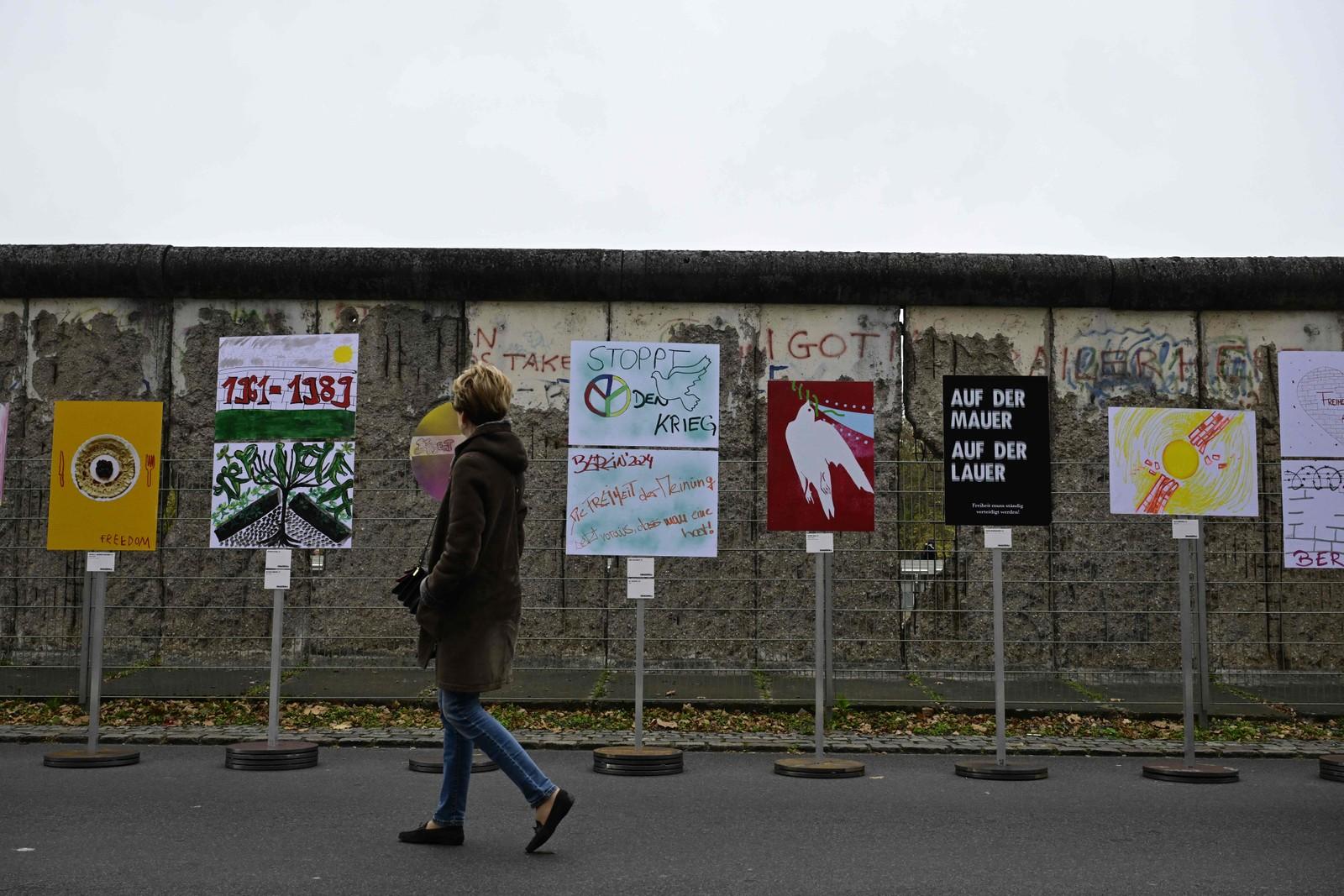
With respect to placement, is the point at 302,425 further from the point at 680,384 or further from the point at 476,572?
the point at 476,572

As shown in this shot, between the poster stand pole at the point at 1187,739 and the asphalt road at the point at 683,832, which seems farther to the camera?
the poster stand pole at the point at 1187,739

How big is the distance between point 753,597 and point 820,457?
6.77ft

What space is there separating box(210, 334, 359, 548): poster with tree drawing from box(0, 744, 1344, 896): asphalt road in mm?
1853

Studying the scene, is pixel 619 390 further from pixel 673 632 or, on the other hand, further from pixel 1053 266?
pixel 1053 266

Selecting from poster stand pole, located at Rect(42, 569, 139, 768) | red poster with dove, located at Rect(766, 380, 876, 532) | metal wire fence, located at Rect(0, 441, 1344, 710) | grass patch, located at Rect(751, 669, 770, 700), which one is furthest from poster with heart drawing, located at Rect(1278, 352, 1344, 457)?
poster stand pole, located at Rect(42, 569, 139, 768)

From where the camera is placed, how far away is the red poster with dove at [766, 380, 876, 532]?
9375mm

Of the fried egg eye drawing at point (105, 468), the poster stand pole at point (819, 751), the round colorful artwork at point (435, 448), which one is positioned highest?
the round colorful artwork at point (435, 448)

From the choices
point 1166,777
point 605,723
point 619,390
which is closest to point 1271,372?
point 1166,777

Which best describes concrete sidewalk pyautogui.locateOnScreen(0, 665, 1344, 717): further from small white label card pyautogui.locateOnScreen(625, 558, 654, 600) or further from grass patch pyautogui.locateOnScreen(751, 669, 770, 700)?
small white label card pyautogui.locateOnScreen(625, 558, 654, 600)

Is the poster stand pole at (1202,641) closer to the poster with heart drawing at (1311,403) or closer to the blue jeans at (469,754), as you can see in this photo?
the poster with heart drawing at (1311,403)

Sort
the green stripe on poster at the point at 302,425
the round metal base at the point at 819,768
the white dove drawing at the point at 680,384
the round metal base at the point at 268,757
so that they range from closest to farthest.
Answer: the round metal base at the point at 819,768 → the round metal base at the point at 268,757 → the green stripe on poster at the point at 302,425 → the white dove drawing at the point at 680,384

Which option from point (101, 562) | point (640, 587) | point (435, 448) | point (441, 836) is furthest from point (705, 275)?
point (441, 836)

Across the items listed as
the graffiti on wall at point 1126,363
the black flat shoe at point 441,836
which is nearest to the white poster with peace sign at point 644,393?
the graffiti on wall at point 1126,363

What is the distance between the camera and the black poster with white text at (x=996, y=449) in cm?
889
